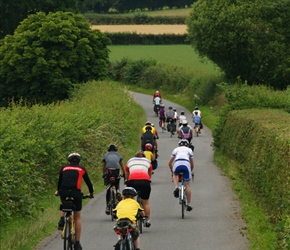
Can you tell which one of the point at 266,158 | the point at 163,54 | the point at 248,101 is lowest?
the point at 163,54

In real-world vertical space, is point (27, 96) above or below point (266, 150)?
below

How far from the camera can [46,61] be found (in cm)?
5122

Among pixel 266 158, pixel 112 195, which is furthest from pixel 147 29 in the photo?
pixel 112 195

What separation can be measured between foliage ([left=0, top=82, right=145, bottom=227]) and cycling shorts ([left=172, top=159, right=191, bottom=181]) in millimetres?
3620

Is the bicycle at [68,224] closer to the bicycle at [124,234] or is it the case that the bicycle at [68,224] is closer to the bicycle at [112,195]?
the bicycle at [124,234]

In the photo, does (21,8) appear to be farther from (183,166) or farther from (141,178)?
(141,178)

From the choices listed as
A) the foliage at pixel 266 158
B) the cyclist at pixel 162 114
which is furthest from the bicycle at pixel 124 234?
the cyclist at pixel 162 114

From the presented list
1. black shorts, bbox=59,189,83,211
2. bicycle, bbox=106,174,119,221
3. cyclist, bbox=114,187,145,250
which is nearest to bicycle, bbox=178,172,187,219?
bicycle, bbox=106,174,119,221

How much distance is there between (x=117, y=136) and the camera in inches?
1332

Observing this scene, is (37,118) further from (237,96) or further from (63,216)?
(237,96)

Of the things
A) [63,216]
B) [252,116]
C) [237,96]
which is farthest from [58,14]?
[63,216]

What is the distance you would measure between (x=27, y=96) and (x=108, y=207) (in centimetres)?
3265

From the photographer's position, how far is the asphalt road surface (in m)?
16.7

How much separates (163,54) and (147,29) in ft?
44.1
